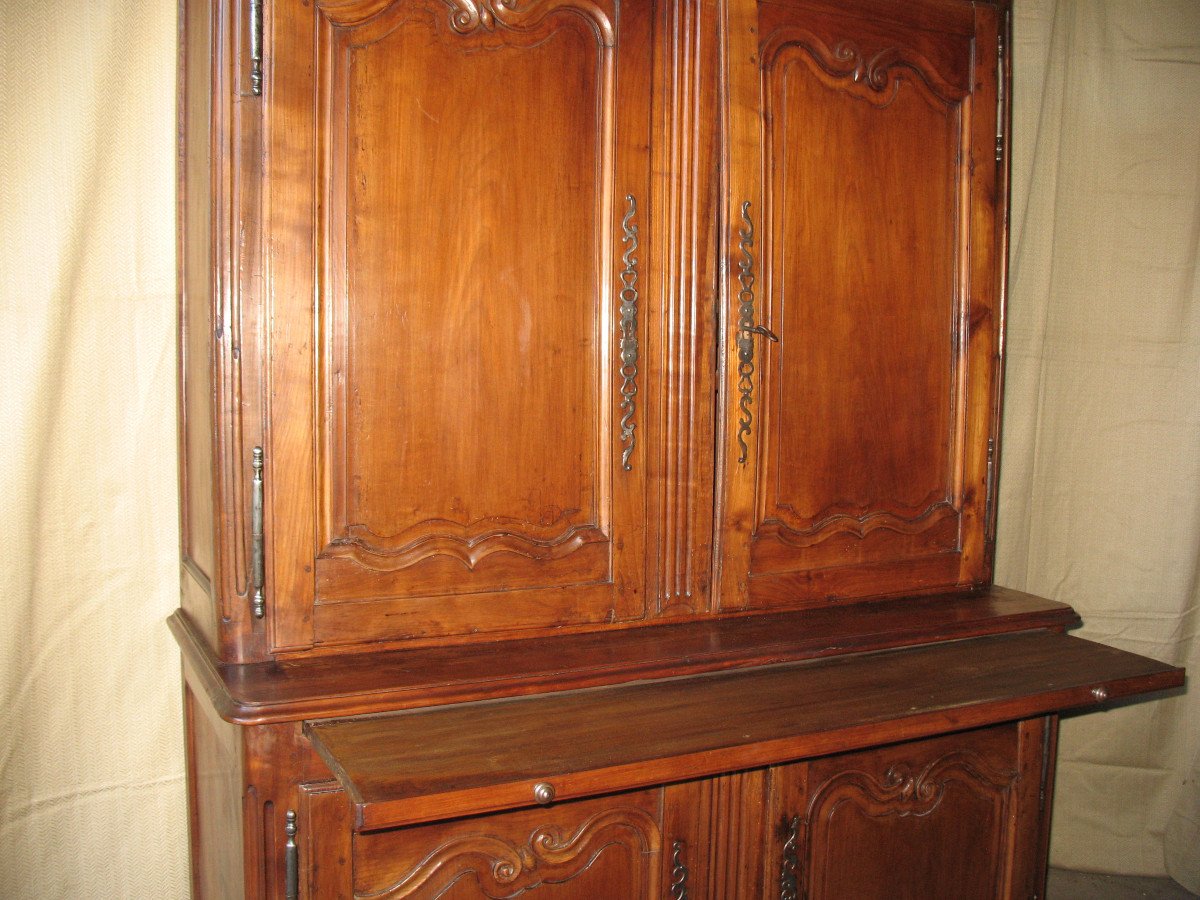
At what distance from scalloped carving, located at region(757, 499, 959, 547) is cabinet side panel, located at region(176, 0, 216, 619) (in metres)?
1.00

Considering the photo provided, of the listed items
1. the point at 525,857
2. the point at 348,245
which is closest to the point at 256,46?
the point at 348,245

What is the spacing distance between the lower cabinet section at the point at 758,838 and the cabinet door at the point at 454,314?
312 millimetres

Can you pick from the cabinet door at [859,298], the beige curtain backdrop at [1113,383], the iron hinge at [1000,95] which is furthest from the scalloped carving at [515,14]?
the beige curtain backdrop at [1113,383]

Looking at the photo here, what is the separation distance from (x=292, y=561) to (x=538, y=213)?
0.69 metres

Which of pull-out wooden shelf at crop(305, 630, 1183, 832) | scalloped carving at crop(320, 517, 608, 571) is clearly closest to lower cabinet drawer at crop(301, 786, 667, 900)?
pull-out wooden shelf at crop(305, 630, 1183, 832)

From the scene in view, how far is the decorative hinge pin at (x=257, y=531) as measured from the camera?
148cm

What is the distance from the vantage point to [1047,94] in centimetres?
270

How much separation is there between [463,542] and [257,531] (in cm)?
33

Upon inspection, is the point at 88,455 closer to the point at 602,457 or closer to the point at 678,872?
the point at 602,457

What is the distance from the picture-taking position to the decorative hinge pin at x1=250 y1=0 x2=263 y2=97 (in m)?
1.44

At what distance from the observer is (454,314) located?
159 centimetres

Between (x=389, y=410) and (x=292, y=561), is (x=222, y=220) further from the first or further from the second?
(x=292, y=561)

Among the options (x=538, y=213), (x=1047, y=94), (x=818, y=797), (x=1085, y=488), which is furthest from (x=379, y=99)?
(x=1085, y=488)

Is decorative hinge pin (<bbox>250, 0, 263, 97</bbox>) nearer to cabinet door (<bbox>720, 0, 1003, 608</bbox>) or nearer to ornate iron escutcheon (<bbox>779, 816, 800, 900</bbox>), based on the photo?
cabinet door (<bbox>720, 0, 1003, 608</bbox>)
